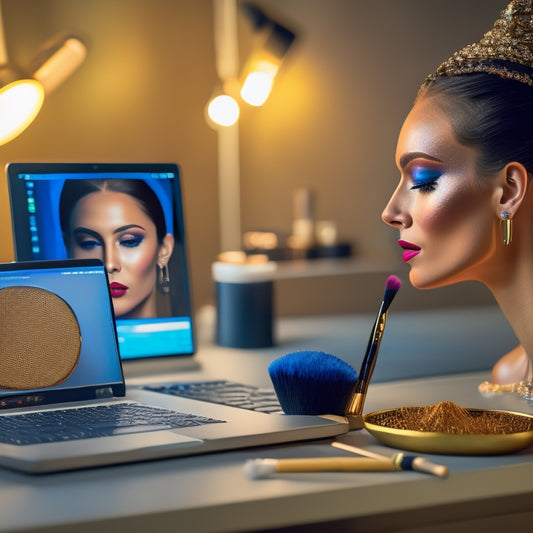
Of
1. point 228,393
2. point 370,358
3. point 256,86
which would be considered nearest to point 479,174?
point 370,358

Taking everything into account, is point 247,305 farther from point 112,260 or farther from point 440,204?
point 440,204

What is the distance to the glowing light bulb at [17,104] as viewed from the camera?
1.07m

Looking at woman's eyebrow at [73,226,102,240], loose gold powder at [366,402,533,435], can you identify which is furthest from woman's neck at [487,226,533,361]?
woman's eyebrow at [73,226,102,240]

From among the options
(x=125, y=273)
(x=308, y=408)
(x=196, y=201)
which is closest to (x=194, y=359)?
(x=125, y=273)

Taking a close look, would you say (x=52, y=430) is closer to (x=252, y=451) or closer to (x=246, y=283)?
(x=252, y=451)

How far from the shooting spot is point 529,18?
0.80 metres

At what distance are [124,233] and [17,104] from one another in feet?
0.84

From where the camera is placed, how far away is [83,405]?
744mm

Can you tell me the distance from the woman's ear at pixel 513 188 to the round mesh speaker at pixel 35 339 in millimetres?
Result: 447

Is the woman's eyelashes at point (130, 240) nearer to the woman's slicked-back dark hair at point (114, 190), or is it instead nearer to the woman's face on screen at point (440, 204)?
the woman's slicked-back dark hair at point (114, 190)

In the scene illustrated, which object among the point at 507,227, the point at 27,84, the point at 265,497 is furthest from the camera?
the point at 27,84

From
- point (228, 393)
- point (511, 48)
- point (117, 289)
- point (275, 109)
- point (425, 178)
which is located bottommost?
point (228, 393)

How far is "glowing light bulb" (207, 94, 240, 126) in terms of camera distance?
71.1 inches

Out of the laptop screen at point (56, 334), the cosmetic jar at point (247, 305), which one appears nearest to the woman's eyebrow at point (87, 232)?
the laptop screen at point (56, 334)
